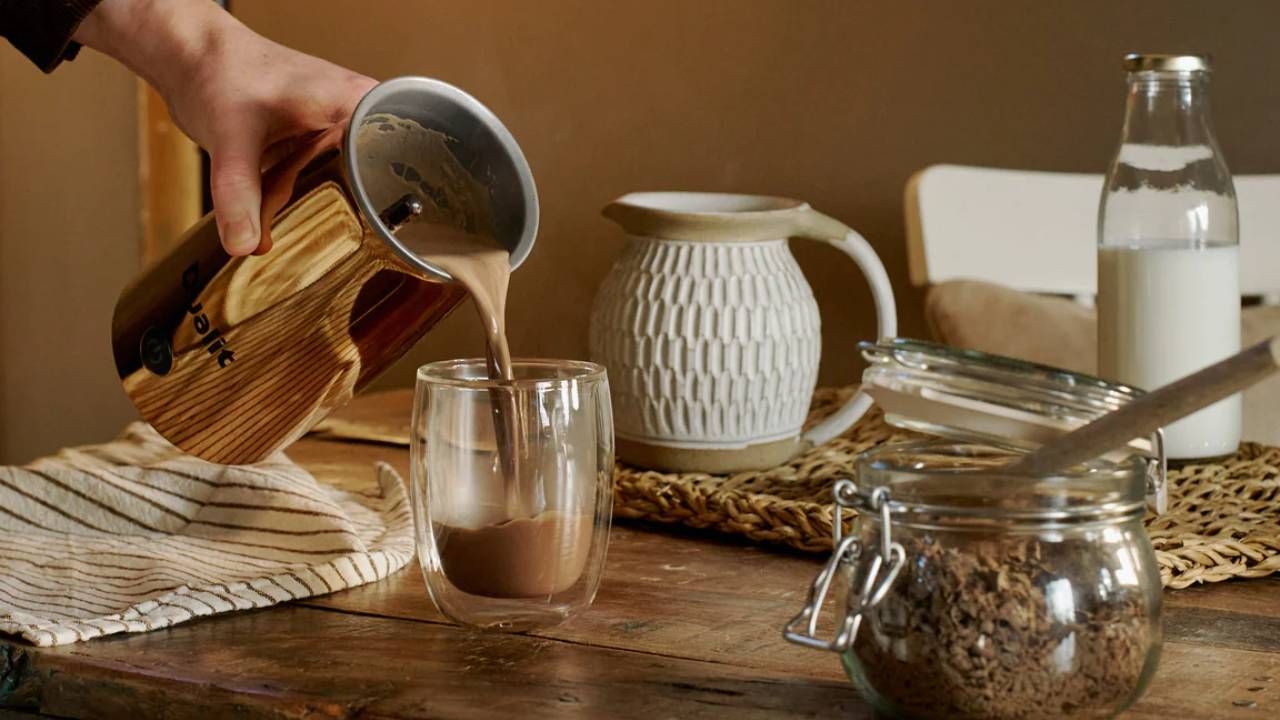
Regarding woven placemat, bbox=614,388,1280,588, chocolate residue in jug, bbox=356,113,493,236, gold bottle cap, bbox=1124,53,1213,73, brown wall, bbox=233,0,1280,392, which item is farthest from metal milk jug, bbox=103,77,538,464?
brown wall, bbox=233,0,1280,392

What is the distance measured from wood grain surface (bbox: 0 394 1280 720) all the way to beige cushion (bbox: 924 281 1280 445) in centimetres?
61

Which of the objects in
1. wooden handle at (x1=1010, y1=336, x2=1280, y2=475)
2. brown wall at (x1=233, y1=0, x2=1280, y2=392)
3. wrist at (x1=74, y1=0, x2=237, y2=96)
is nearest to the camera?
wooden handle at (x1=1010, y1=336, x2=1280, y2=475)

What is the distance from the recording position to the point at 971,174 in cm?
153

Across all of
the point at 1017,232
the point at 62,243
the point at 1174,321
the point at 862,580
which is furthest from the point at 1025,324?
the point at 62,243

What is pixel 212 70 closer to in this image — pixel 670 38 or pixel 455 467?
pixel 455 467

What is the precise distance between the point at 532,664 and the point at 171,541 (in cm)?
33

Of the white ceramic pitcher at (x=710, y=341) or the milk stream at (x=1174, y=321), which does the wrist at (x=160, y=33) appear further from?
the milk stream at (x=1174, y=321)

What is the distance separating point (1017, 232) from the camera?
60.9 inches

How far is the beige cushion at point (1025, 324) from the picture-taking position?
4.50 feet

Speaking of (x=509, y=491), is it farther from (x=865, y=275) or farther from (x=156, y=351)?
(x=865, y=275)

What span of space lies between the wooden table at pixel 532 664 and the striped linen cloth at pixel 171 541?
13mm

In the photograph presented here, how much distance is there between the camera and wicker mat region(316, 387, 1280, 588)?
790 millimetres

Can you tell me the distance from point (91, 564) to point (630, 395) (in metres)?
0.37

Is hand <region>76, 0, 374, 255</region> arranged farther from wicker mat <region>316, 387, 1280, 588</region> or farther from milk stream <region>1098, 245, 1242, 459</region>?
milk stream <region>1098, 245, 1242, 459</region>
